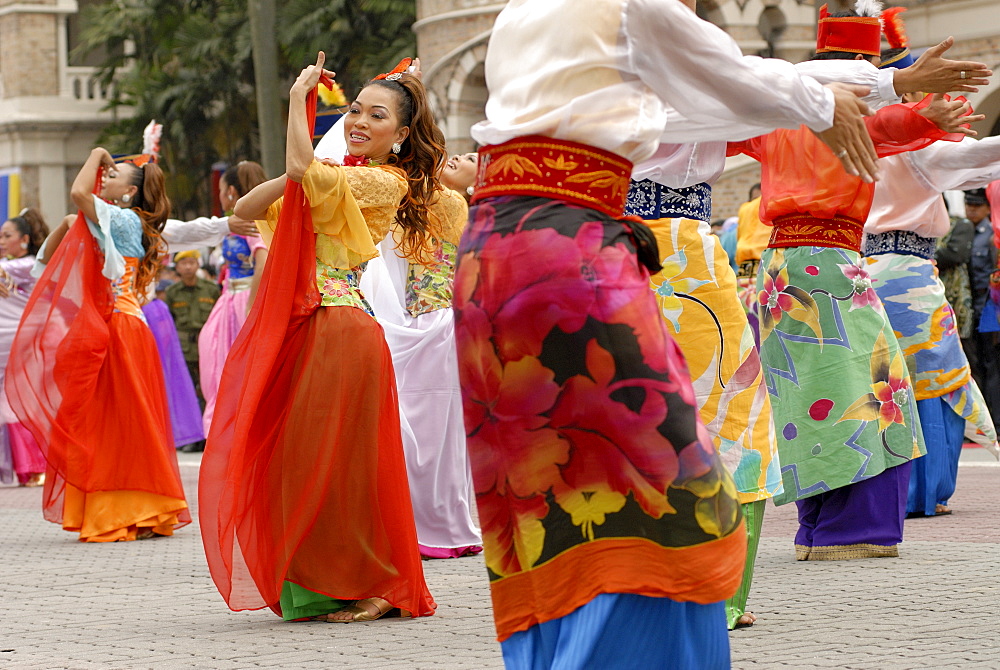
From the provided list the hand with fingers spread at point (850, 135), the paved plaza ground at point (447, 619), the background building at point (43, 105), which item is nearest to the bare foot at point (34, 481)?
the paved plaza ground at point (447, 619)

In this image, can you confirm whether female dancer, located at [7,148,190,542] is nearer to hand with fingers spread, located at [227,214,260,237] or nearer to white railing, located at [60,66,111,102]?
hand with fingers spread, located at [227,214,260,237]

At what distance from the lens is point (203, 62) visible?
27.8m

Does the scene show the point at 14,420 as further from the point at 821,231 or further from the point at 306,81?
the point at 821,231

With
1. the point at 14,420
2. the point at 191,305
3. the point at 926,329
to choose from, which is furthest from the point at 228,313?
the point at 926,329

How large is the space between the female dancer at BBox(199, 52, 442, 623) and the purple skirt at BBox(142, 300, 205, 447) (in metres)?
5.33

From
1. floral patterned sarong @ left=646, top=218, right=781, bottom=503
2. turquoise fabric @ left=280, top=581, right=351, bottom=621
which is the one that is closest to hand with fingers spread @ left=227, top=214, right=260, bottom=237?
turquoise fabric @ left=280, top=581, right=351, bottom=621

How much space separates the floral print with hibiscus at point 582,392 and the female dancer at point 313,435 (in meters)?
2.29

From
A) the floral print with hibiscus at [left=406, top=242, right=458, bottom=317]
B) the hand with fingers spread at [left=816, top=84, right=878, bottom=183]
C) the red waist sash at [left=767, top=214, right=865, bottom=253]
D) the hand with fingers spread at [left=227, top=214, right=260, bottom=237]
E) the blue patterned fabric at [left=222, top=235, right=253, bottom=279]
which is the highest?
the hand with fingers spread at [left=816, top=84, right=878, bottom=183]

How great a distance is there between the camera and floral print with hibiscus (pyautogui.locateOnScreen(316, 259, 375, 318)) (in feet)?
19.4

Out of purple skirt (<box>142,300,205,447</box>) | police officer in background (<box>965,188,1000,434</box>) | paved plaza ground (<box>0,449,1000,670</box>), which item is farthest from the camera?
police officer in background (<box>965,188,1000,434</box>)

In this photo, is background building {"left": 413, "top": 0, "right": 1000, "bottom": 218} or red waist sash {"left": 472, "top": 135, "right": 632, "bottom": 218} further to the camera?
background building {"left": 413, "top": 0, "right": 1000, "bottom": 218}

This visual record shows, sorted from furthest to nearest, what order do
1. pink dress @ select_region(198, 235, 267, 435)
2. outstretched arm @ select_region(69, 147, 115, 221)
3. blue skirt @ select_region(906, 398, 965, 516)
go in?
1. pink dress @ select_region(198, 235, 267, 435)
2. outstretched arm @ select_region(69, 147, 115, 221)
3. blue skirt @ select_region(906, 398, 965, 516)

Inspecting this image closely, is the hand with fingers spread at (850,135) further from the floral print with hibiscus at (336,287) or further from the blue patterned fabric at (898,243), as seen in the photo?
the blue patterned fabric at (898,243)

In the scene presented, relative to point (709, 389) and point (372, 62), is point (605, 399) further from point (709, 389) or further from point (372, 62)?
point (372, 62)
